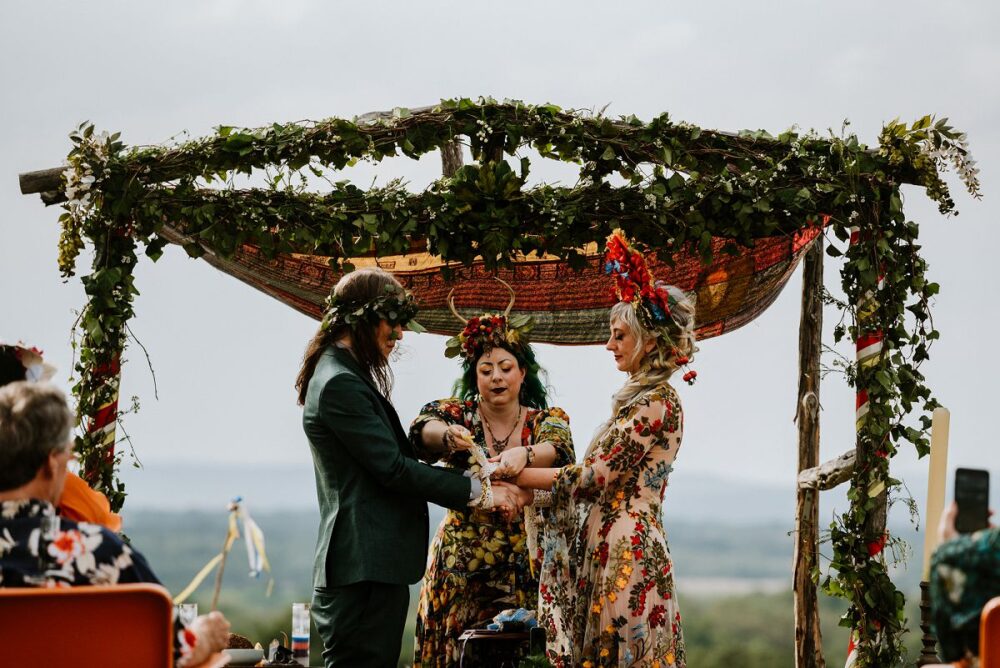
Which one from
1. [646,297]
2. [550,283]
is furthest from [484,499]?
[550,283]

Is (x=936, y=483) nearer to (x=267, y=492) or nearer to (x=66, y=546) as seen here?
(x=66, y=546)

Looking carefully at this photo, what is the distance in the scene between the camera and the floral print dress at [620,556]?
4.12 metres

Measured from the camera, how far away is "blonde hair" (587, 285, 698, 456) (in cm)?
432

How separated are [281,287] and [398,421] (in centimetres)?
199

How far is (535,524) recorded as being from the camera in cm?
466

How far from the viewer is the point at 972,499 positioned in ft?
9.42

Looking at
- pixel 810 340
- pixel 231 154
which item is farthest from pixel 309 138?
pixel 810 340

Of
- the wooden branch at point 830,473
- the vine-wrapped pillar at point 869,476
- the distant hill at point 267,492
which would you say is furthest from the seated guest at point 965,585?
the distant hill at point 267,492

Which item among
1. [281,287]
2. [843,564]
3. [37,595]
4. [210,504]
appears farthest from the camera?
[210,504]

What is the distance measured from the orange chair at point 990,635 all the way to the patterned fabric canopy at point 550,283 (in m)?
3.10

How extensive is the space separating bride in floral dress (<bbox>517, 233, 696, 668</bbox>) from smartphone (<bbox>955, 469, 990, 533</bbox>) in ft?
4.72

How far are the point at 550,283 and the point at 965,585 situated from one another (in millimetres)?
3438

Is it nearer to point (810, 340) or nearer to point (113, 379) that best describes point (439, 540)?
point (113, 379)

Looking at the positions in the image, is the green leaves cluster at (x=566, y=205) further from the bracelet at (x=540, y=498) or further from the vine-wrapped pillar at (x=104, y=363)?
the bracelet at (x=540, y=498)
